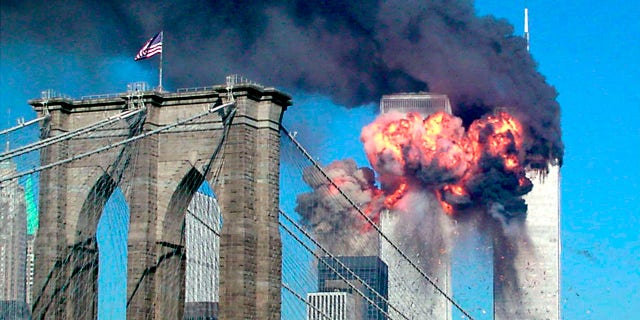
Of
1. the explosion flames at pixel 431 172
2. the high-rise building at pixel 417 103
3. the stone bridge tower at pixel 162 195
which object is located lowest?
the stone bridge tower at pixel 162 195

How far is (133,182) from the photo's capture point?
294ft

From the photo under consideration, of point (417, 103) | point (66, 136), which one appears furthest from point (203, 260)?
point (417, 103)

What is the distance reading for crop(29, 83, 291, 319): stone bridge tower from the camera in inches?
3442

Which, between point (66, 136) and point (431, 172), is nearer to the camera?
point (66, 136)

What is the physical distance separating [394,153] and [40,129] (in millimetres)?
89838

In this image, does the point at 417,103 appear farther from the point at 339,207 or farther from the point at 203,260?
the point at 203,260

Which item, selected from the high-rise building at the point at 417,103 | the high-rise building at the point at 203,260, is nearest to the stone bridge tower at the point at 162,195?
the high-rise building at the point at 203,260

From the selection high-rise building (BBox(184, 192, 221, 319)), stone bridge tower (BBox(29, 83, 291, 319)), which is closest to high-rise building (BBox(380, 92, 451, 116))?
high-rise building (BBox(184, 192, 221, 319))

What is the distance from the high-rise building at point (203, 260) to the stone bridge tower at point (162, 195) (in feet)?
15.2

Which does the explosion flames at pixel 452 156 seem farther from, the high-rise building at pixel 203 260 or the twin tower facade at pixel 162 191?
the twin tower facade at pixel 162 191

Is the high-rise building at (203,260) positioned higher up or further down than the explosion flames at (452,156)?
further down

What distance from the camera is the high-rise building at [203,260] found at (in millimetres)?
106250

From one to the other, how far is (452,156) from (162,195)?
8625 cm

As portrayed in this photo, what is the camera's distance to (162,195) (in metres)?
89.8
